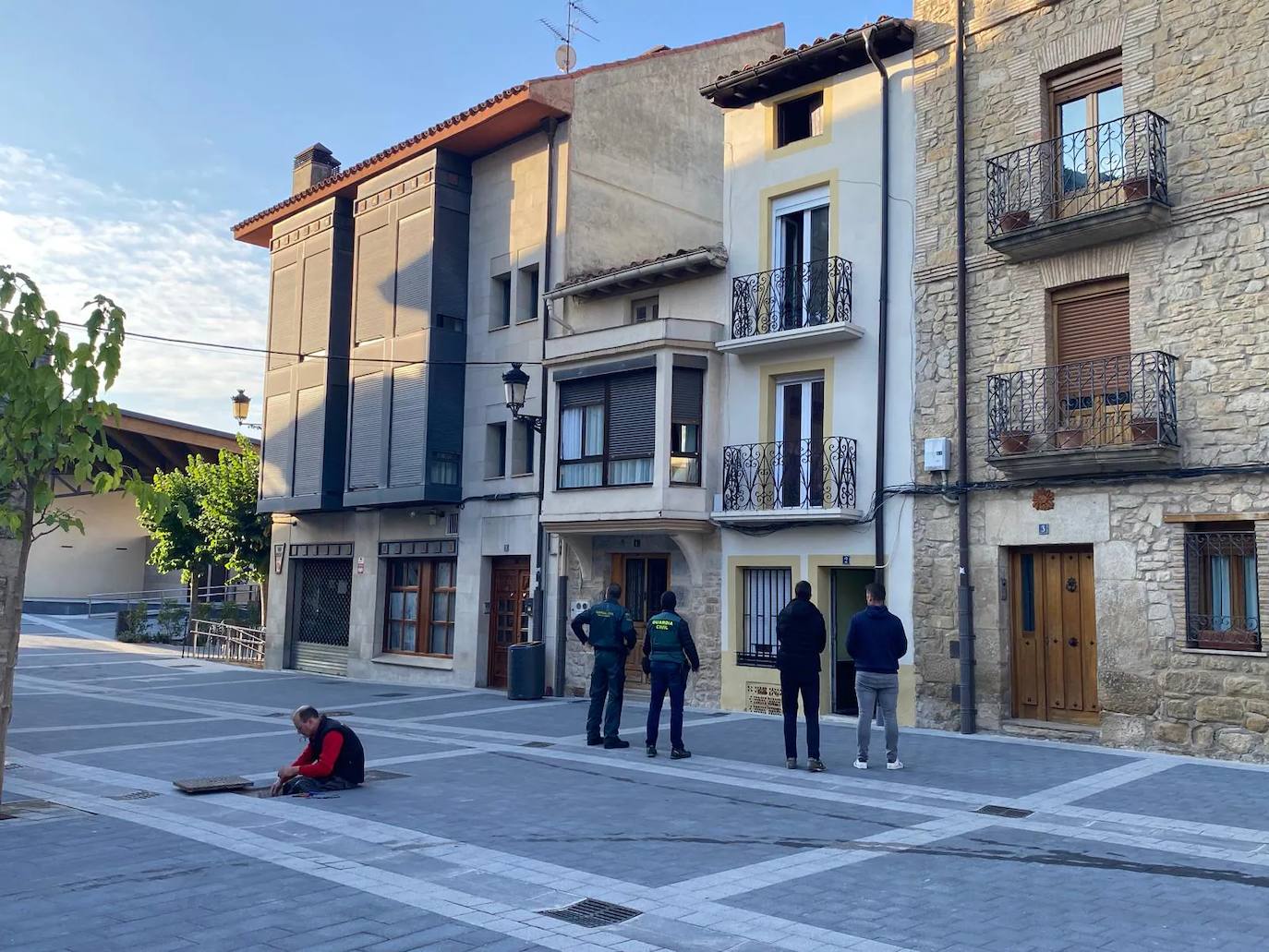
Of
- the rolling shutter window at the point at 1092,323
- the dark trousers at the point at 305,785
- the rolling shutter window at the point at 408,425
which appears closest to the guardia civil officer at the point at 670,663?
the dark trousers at the point at 305,785

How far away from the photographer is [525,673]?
18125 millimetres

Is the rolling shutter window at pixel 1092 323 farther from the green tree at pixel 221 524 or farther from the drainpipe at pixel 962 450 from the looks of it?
the green tree at pixel 221 524

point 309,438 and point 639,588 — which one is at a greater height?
point 309,438

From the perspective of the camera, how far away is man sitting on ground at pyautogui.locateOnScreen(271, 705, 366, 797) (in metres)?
9.13

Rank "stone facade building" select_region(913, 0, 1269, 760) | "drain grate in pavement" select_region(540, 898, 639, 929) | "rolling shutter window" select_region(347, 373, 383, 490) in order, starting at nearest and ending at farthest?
"drain grate in pavement" select_region(540, 898, 639, 929) → "stone facade building" select_region(913, 0, 1269, 760) → "rolling shutter window" select_region(347, 373, 383, 490)

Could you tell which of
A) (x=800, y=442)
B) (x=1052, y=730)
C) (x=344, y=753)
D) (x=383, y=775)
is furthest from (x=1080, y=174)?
(x=344, y=753)

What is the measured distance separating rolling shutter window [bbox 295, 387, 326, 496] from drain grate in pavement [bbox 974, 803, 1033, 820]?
17.6 metres

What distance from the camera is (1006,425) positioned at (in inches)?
536

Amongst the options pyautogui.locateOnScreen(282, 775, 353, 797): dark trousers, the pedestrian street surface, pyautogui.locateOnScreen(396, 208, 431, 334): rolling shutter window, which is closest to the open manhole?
the pedestrian street surface

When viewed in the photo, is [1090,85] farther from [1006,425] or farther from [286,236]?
[286,236]

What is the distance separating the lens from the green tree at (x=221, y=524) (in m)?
28.5

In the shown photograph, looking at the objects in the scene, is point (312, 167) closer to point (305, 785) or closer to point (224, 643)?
point (224, 643)

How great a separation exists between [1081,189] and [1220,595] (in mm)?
5069

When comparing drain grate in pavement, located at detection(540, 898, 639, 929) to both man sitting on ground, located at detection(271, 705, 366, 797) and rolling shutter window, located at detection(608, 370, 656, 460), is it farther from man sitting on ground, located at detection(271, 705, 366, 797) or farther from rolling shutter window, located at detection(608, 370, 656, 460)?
rolling shutter window, located at detection(608, 370, 656, 460)
